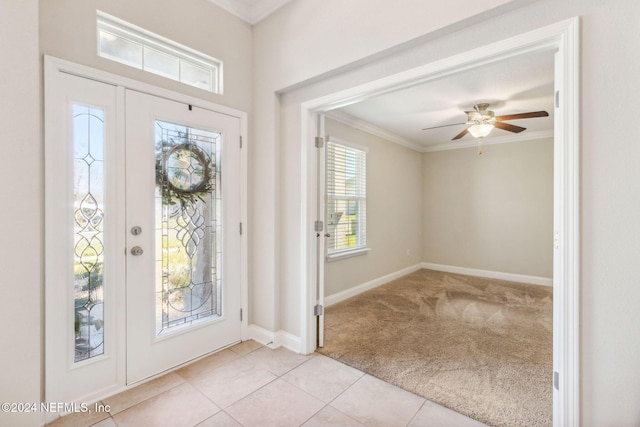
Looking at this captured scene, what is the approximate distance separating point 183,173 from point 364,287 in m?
3.24

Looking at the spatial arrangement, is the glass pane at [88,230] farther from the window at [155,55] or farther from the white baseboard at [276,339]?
the white baseboard at [276,339]

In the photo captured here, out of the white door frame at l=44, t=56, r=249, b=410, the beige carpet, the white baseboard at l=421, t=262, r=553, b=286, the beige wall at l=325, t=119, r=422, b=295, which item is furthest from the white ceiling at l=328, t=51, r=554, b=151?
the white baseboard at l=421, t=262, r=553, b=286

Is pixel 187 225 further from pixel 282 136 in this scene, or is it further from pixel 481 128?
pixel 481 128

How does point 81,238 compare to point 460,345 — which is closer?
point 81,238

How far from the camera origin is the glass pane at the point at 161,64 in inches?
90.5

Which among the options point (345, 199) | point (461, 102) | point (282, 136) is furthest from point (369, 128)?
point (282, 136)

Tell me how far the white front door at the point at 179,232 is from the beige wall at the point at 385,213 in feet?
5.44

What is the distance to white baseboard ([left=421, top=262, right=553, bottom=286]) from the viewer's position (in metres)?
5.03

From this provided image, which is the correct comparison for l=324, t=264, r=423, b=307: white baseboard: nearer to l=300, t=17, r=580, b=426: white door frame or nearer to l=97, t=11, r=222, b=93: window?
l=300, t=17, r=580, b=426: white door frame

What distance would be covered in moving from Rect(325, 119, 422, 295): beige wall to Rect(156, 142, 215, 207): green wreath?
1.94 metres

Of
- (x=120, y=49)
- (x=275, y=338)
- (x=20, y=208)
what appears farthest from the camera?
(x=275, y=338)

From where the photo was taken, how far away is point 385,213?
5145 millimetres

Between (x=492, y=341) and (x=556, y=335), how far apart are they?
5.26ft
